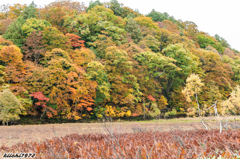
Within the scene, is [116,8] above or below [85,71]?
above

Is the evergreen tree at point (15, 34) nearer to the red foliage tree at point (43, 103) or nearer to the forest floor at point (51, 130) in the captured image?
the red foliage tree at point (43, 103)

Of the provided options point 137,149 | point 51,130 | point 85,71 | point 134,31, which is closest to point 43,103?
point 85,71

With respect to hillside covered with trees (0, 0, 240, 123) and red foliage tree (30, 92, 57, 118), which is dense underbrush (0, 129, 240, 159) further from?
red foliage tree (30, 92, 57, 118)

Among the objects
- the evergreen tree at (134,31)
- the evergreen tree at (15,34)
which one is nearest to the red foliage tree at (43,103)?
the evergreen tree at (15,34)

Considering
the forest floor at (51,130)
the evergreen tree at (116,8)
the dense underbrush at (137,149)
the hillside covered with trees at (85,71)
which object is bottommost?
the forest floor at (51,130)

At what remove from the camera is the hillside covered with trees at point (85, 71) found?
18312 mm

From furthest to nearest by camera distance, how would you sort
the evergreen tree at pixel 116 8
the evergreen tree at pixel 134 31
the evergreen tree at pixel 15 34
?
1. the evergreen tree at pixel 116 8
2. the evergreen tree at pixel 134 31
3. the evergreen tree at pixel 15 34

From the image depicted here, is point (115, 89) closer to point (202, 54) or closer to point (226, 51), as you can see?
point (202, 54)

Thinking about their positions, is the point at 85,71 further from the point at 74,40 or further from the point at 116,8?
the point at 116,8

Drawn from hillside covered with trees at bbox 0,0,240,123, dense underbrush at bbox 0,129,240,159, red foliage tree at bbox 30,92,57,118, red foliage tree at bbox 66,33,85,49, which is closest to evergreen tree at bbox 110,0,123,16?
hillside covered with trees at bbox 0,0,240,123

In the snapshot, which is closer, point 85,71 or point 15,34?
point 85,71

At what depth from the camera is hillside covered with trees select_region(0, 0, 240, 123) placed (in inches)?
721

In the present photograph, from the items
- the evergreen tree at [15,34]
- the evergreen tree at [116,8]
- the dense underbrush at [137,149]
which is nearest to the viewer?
the dense underbrush at [137,149]

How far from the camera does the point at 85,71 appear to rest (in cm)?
2180
